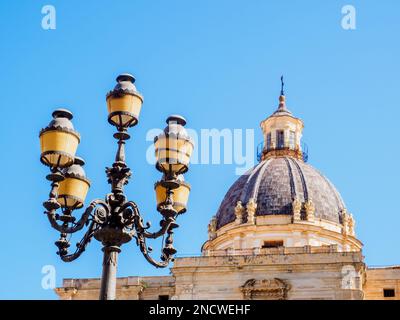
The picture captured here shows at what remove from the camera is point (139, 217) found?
476 inches

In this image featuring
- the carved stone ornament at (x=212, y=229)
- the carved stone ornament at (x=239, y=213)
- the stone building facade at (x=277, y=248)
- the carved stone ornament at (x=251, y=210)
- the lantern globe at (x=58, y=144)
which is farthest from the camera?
the carved stone ornament at (x=212, y=229)

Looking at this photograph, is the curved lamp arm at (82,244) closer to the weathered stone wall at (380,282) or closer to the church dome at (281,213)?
the church dome at (281,213)

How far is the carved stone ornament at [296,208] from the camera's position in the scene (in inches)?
1688

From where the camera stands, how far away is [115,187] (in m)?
12.1

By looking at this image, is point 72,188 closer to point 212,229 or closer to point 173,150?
point 173,150

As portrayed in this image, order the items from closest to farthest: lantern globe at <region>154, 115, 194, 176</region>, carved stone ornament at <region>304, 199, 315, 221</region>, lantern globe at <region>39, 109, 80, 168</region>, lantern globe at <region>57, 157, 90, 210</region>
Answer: lantern globe at <region>39, 109, 80, 168</region>, lantern globe at <region>154, 115, 194, 176</region>, lantern globe at <region>57, 157, 90, 210</region>, carved stone ornament at <region>304, 199, 315, 221</region>

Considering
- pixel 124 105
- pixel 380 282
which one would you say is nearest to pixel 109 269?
pixel 124 105

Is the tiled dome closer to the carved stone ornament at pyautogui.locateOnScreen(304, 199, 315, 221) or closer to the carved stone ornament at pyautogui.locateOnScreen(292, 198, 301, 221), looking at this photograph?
the carved stone ornament at pyautogui.locateOnScreen(292, 198, 301, 221)

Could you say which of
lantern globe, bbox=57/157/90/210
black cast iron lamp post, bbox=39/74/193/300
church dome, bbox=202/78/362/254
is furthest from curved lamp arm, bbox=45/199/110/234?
church dome, bbox=202/78/362/254

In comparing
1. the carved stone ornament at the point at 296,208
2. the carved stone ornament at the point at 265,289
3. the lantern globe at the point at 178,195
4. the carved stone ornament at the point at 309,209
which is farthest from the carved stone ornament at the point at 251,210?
the lantern globe at the point at 178,195

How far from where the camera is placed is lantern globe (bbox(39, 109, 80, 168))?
11836 millimetres

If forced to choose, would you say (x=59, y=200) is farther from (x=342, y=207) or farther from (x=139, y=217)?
(x=342, y=207)

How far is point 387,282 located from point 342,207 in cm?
628

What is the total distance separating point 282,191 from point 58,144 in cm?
3336
